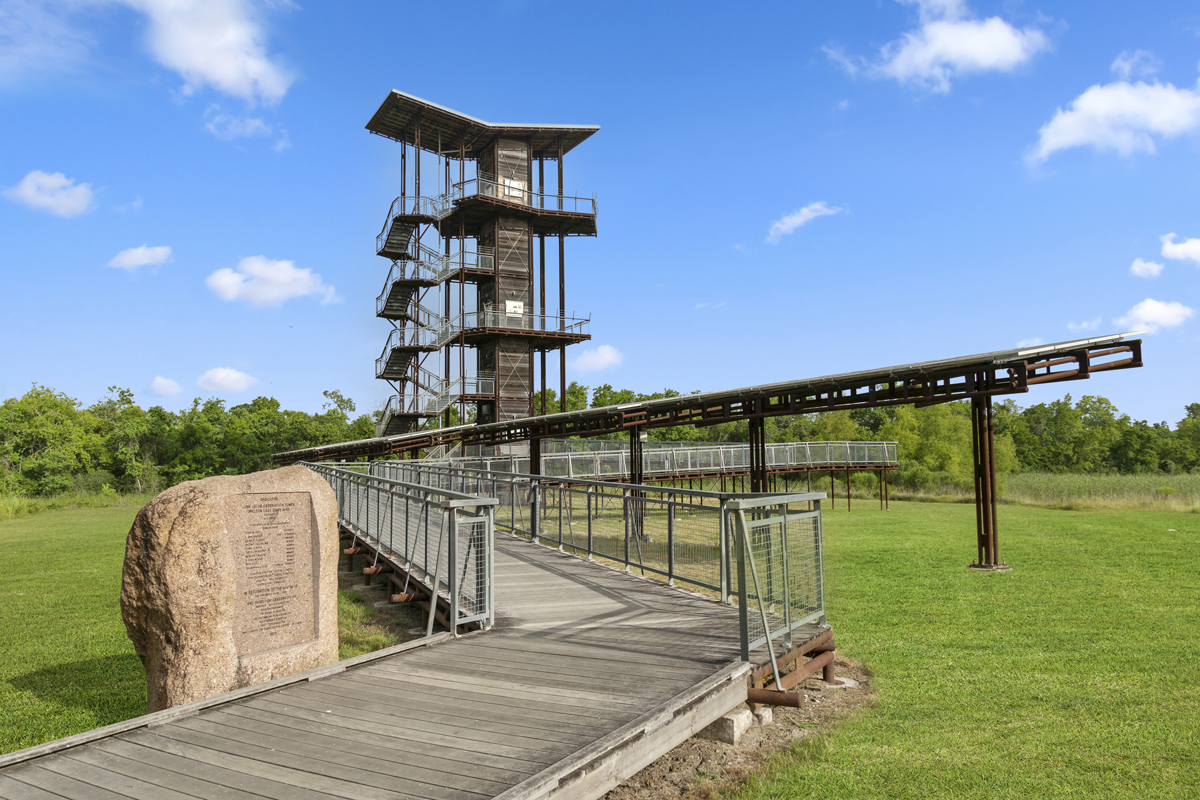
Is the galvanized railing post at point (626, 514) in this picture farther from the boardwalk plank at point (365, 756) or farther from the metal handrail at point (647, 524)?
the boardwalk plank at point (365, 756)

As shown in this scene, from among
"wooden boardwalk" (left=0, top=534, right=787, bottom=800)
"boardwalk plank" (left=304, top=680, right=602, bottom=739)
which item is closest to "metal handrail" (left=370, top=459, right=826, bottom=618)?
"wooden boardwalk" (left=0, top=534, right=787, bottom=800)

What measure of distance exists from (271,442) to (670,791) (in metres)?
62.4

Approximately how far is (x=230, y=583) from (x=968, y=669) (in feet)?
23.5

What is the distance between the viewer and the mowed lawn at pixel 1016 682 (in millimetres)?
4832

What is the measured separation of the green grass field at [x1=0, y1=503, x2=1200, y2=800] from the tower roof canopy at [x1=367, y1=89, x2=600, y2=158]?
25.3m

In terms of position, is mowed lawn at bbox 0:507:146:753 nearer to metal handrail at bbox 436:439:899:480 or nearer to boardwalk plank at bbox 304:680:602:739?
boardwalk plank at bbox 304:680:602:739

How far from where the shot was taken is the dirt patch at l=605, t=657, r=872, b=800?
4.84m

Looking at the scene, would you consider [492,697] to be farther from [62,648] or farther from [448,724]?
[62,648]

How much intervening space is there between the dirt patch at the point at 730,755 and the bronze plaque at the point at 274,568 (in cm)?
353

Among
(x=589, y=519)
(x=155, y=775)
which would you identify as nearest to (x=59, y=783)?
(x=155, y=775)

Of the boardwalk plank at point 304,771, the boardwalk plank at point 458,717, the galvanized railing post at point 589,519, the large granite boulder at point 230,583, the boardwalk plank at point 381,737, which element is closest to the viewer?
the boardwalk plank at point 304,771

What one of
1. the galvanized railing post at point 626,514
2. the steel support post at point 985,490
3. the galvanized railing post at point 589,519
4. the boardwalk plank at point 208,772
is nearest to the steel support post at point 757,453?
the steel support post at point 985,490

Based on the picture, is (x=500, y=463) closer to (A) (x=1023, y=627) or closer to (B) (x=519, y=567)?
(B) (x=519, y=567)

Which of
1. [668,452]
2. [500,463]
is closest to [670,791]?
[500,463]
